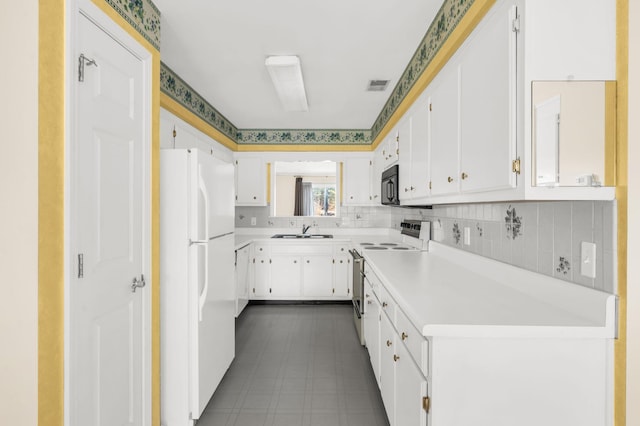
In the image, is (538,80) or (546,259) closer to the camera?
(538,80)

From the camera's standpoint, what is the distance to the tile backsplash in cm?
114

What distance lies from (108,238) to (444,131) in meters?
1.78

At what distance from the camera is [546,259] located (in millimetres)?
1442

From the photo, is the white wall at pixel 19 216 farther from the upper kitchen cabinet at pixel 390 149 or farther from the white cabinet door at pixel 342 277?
the white cabinet door at pixel 342 277

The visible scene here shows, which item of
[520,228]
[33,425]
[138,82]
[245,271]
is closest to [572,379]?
[520,228]

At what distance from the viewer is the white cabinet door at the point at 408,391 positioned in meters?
1.24

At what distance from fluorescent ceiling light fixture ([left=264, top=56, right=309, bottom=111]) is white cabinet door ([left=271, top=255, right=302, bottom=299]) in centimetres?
205

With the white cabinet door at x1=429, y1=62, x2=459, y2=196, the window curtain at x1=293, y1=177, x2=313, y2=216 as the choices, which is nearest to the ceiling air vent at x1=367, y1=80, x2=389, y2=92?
the white cabinet door at x1=429, y1=62, x2=459, y2=196

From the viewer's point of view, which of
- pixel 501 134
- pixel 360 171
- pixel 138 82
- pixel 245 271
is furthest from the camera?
pixel 360 171

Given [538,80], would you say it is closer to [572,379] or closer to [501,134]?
[501,134]

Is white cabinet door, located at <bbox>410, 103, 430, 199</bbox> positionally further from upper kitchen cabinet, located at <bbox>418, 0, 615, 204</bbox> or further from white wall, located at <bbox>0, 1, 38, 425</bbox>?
white wall, located at <bbox>0, 1, 38, 425</bbox>

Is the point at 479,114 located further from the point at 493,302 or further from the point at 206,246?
the point at 206,246

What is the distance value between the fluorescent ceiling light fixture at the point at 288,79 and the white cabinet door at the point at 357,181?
148cm

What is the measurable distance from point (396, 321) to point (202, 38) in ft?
7.21
